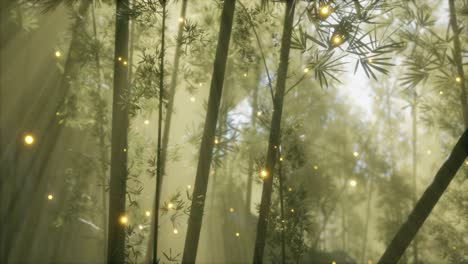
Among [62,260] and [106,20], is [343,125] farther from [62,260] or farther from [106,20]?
[62,260]

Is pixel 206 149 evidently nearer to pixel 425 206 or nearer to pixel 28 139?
pixel 425 206

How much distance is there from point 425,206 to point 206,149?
1.45m

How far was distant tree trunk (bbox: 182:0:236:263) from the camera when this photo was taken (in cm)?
243

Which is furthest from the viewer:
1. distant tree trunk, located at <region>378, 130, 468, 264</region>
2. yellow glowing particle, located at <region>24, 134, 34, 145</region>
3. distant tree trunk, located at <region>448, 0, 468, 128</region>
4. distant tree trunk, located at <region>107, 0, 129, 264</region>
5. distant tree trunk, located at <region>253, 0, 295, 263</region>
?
yellow glowing particle, located at <region>24, 134, 34, 145</region>

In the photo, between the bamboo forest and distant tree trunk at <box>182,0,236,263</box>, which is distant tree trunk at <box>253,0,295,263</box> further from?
distant tree trunk at <box>182,0,236,263</box>

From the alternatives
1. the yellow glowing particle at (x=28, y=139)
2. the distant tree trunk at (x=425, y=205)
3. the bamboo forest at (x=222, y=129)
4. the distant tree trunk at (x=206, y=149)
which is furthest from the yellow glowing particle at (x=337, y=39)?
the yellow glowing particle at (x=28, y=139)

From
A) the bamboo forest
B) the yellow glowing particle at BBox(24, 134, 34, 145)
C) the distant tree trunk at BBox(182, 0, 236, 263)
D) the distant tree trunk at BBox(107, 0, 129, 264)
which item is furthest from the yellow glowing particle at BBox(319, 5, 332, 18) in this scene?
the yellow glowing particle at BBox(24, 134, 34, 145)

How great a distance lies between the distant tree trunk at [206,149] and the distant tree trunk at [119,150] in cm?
46

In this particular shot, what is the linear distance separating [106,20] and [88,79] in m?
0.84

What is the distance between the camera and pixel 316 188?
822cm

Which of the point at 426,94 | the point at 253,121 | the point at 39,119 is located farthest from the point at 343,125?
the point at 39,119

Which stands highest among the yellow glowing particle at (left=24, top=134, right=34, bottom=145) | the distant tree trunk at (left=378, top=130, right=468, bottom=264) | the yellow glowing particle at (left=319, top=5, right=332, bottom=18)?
the yellow glowing particle at (left=319, top=5, right=332, bottom=18)

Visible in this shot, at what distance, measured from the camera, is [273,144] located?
2.70 m

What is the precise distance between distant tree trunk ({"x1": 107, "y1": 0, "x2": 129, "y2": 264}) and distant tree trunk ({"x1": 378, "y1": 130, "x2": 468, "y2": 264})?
1698mm
